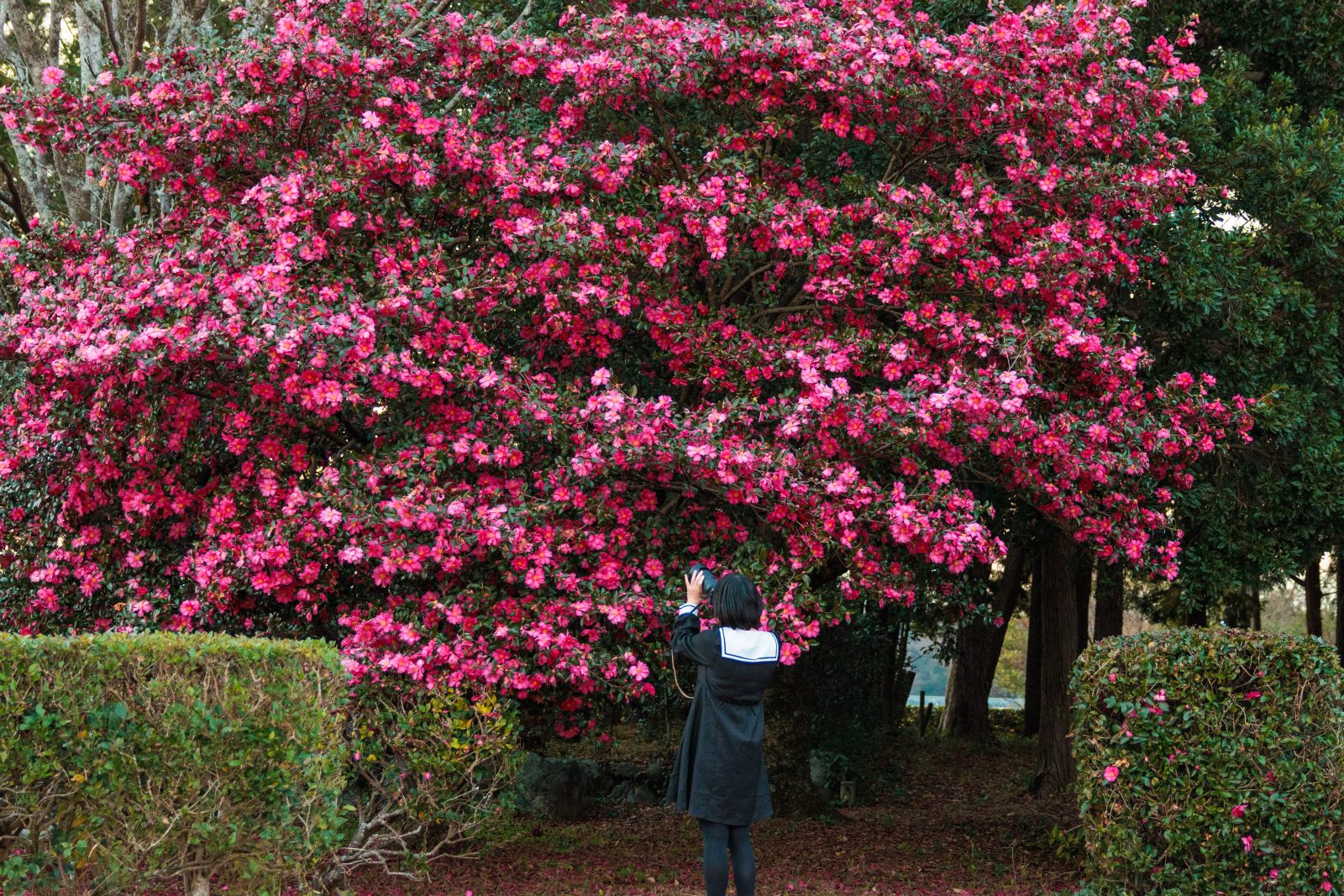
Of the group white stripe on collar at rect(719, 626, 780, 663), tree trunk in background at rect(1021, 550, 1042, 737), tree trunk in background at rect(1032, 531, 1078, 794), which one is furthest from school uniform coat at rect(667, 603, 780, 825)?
tree trunk in background at rect(1021, 550, 1042, 737)

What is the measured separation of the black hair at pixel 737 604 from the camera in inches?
183

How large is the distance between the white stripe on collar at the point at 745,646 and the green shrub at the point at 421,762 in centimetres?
163

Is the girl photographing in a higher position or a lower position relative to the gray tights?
higher

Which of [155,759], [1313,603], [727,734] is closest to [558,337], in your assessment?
[727,734]

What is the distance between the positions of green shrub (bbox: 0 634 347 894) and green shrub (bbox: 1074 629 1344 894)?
3.24 meters

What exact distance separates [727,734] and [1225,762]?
2.02 m

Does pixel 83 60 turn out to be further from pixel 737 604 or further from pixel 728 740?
pixel 728 740

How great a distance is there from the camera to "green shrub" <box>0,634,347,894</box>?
380cm

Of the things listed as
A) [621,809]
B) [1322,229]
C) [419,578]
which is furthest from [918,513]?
[621,809]

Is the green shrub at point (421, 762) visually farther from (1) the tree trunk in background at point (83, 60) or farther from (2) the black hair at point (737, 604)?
(1) the tree trunk in background at point (83, 60)

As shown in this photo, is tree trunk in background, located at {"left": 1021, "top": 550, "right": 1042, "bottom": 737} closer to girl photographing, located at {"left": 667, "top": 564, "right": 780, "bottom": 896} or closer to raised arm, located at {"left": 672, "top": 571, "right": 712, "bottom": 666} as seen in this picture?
raised arm, located at {"left": 672, "top": 571, "right": 712, "bottom": 666}

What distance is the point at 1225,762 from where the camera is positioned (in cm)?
480

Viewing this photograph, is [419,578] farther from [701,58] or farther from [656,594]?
[701,58]

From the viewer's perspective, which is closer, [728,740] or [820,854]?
→ [728,740]
